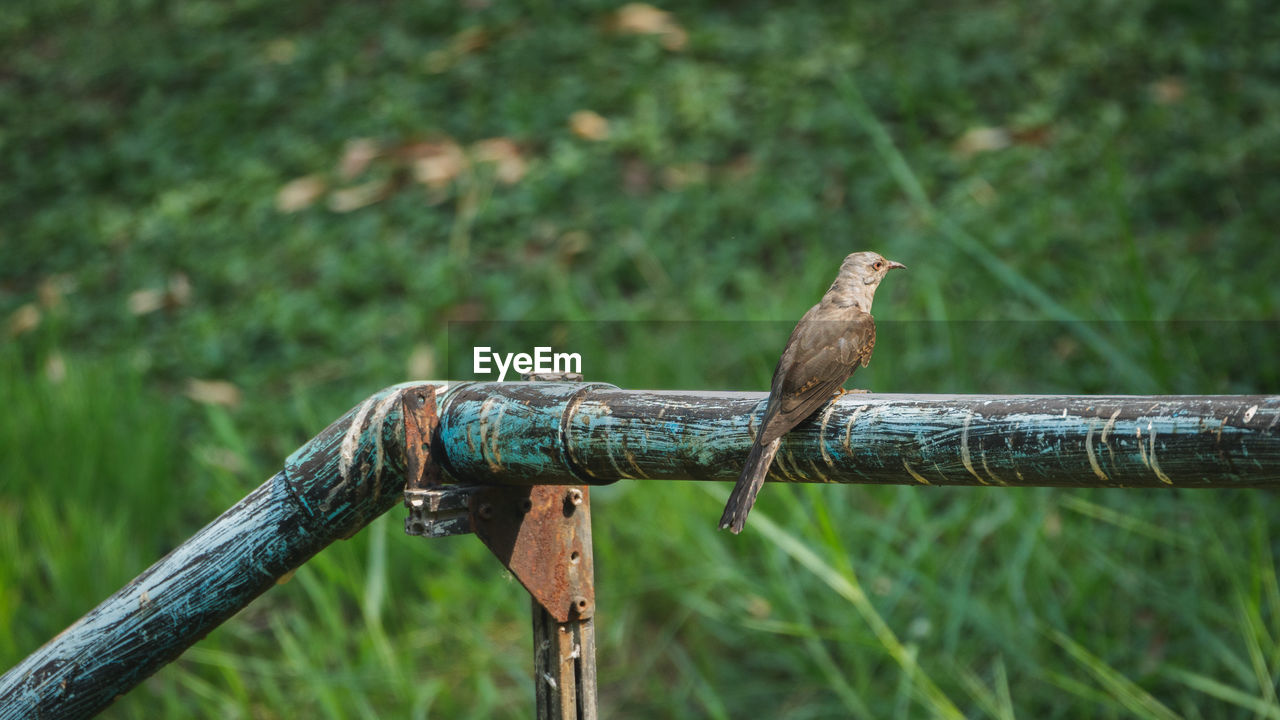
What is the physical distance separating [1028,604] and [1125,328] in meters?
0.75

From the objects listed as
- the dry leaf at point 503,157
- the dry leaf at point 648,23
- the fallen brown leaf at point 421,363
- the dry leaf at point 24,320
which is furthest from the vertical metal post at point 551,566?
the dry leaf at point 648,23

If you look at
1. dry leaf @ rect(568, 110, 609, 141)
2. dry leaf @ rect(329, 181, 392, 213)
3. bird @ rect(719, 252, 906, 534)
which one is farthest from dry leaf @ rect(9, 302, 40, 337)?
bird @ rect(719, 252, 906, 534)

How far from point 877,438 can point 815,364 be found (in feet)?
0.78

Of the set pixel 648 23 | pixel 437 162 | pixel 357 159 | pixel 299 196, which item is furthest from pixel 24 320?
pixel 648 23

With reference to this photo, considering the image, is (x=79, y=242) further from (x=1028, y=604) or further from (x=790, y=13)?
(x=1028, y=604)

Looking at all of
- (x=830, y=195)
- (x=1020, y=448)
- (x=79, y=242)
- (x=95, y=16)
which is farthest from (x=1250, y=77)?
(x=95, y=16)

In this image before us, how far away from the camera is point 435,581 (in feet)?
10.9

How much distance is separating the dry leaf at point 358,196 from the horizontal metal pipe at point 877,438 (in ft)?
14.0

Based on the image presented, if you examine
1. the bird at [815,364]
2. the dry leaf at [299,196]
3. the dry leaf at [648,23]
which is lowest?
the bird at [815,364]

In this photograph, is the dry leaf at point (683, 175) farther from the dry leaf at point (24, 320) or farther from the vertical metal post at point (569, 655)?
the vertical metal post at point (569, 655)

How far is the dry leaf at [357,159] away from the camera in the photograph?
579 cm

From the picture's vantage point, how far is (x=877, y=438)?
1.30 m

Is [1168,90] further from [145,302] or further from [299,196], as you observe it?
[145,302]

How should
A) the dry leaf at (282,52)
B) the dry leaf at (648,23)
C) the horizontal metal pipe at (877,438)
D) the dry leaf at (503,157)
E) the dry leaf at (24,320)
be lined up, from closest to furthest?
1. the horizontal metal pipe at (877,438)
2. the dry leaf at (24,320)
3. the dry leaf at (503,157)
4. the dry leaf at (648,23)
5. the dry leaf at (282,52)
